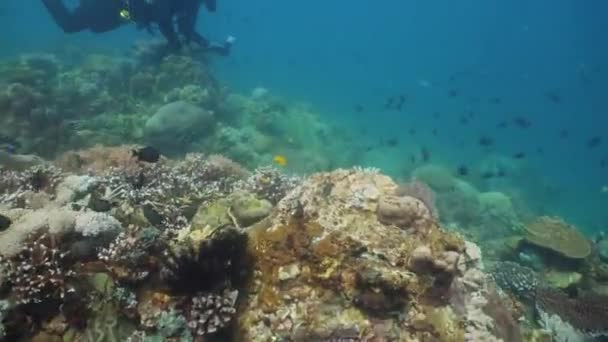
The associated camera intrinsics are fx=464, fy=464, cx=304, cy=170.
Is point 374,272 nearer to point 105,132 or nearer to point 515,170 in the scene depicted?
point 105,132

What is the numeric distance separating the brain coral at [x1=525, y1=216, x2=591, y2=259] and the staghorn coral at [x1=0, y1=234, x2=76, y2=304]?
998 cm

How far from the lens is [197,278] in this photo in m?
4.19

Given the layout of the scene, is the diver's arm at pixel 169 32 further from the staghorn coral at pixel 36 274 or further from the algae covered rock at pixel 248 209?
the staghorn coral at pixel 36 274

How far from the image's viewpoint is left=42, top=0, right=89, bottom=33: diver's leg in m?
A: 17.3

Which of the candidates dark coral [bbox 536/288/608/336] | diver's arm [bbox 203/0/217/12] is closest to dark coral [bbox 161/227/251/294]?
dark coral [bbox 536/288/608/336]

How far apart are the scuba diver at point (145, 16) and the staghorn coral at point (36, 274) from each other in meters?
11.4

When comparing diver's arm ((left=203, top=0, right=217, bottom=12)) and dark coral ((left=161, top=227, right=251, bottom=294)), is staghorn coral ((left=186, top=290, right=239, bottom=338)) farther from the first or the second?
diver's arm ((left=203, top=0, right=217, bottom=12))

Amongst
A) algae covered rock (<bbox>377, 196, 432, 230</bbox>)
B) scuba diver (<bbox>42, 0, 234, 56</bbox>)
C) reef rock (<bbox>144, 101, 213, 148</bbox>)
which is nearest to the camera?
algae covered rock (<bbox>377, 196, 432, 230</bbox>)

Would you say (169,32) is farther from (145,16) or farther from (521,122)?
(521,122)

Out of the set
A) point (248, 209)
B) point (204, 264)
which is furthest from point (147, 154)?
point (204, 264)

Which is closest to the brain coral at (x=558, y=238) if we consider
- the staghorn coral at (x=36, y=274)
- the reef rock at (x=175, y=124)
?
the staghorn coral at (x=36, y=274)

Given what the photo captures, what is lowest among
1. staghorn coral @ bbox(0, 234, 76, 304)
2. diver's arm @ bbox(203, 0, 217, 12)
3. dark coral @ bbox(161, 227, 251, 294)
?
staghorn coral @ bbox(0, 234, 76, 304)

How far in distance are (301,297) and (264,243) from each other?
712 mm

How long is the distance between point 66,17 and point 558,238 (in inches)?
703
